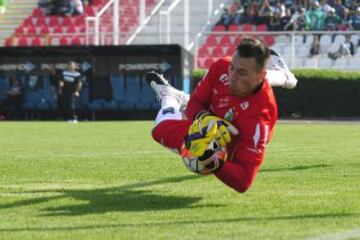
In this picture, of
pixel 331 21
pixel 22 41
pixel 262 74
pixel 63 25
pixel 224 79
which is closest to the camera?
pixel 262 74

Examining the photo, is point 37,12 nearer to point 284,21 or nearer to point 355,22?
point 284,21

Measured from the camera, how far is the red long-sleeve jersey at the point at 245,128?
28.1 feet

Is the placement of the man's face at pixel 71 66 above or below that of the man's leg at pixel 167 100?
below

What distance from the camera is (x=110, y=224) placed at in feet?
23.6

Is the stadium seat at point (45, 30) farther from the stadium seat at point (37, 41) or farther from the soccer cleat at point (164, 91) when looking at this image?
the soccer cleat at point (164, 91)

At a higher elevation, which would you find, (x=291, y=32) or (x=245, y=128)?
(x=245, y=128)

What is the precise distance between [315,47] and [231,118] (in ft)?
82.6

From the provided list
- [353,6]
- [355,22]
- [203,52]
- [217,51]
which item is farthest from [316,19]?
Answer: [203,52]

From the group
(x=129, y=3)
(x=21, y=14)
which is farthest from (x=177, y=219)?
(x=21, y=14)

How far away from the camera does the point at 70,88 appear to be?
3145 cm

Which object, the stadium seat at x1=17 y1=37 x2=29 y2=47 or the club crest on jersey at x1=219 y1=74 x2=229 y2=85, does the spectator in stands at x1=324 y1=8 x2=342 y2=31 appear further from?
the club crest on jersey at x1=219 y1=74 x2=229 y2=85

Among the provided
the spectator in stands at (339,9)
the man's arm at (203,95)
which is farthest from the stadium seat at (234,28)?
the man's arm at (203,95)

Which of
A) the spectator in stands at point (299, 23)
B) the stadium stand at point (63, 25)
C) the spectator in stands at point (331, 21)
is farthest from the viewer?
the stadium stand at point (63, 25)

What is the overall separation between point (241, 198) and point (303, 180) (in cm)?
177
